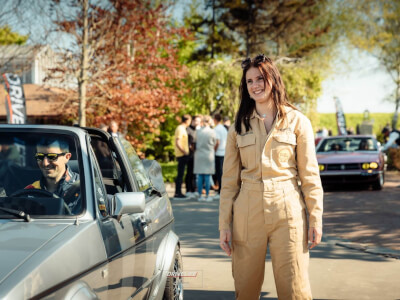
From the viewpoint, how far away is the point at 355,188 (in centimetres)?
1806

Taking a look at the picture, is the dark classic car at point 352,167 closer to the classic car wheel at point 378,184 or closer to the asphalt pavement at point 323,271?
the classic car wheel at point 378,184

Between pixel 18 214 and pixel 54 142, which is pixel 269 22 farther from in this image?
pixel 18 214

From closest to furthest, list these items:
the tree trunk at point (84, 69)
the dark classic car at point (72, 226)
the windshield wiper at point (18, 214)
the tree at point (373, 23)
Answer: the dark classic car at point (72, 226) < the windshield wiper at point (18, 214) < the tree trunk at point (84, 69) < the tree at point (373, 23)

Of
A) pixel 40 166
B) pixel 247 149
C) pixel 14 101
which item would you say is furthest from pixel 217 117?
pixel 247 149

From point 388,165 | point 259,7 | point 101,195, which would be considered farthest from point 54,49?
point 259,7

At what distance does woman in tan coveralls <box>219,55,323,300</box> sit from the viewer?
138 inches

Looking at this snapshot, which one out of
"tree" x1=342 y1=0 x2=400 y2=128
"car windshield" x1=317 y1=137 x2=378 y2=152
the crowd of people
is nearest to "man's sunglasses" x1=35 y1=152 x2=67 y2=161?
the crowd of people

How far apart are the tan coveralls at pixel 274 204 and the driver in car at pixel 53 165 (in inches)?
38.5

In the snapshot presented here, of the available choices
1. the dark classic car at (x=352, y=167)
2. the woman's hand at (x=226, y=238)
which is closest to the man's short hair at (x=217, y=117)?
the dark classic car at (x=352, y=167)

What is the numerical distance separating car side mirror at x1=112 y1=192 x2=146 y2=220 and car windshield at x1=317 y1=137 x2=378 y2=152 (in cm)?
1505

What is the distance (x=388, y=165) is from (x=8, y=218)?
2549cm

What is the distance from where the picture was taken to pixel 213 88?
105ft

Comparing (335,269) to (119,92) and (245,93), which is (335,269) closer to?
(245,93)

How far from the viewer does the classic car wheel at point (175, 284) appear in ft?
15.3
